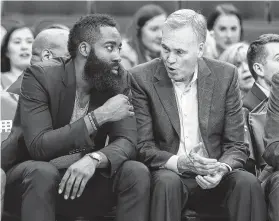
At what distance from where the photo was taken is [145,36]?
12.9 ft

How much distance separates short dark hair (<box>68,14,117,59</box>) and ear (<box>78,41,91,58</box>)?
12 millimetres

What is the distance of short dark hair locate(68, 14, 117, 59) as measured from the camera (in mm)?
2479

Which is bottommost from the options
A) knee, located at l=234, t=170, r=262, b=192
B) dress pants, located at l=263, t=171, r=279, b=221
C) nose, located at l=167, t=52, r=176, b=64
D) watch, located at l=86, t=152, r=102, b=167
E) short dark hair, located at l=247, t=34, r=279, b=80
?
dress pants, located at l=263, t=171, r=279, b=221

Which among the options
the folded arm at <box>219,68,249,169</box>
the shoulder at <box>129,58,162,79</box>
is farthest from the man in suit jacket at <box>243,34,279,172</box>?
→ the shoulder at <box>129,58,162,79</box>

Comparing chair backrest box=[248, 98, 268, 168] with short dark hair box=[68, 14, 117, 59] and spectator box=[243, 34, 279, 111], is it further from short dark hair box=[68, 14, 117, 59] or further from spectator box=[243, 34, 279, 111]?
short dark hair box=[68, 14, 117, 59]

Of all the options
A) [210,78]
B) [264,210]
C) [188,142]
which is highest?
[210,78]

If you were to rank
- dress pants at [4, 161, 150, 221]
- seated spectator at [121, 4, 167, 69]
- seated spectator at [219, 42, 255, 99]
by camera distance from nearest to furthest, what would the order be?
dress pants at [4, 161, 150, 221] → seated spectator at [219, 42, 255, 99] → seated spectator at [121, 4, 167, 69]

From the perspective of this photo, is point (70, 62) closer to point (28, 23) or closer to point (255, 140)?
point (255, 140)

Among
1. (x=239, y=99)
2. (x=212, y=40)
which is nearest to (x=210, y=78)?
(x=239, y=99)

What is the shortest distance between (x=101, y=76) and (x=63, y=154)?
33 cm

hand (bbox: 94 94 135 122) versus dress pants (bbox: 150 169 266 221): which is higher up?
hand (bbox: 94 94 135 122)

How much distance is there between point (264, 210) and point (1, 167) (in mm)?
956

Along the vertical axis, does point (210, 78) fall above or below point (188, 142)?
above

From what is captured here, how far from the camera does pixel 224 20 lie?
4129 mm
